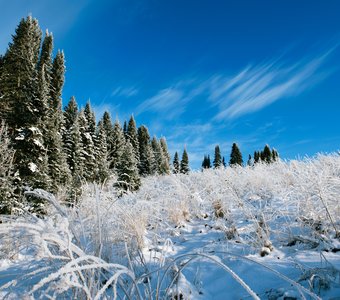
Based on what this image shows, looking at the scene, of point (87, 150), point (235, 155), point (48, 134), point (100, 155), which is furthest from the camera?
point (235, 155)

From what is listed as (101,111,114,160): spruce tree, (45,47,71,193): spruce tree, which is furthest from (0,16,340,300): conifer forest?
(101,111,114,160): spruce tree

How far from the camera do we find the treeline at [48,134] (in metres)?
15.2

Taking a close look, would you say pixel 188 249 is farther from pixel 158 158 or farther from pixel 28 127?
pixel 158 158

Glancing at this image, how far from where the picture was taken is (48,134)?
18.2m

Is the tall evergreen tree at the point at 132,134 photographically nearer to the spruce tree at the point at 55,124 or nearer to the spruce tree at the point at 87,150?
the spruce tree at the point at 87,150

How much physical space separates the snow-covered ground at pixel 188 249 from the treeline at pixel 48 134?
108 cm

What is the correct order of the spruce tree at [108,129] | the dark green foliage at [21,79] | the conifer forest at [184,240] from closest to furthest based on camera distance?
the conifer forest at [184,240], the dark green foliage at [21,79], the spruce tree at [108,129]

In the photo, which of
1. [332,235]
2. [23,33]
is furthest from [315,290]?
[23,33]

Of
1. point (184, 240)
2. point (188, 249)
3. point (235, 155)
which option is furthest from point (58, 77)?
point (235, 155)

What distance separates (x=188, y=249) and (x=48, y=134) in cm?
1641

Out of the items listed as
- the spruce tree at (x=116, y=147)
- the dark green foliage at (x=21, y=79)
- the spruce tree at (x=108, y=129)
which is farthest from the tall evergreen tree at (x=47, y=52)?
the spruce tree at (x=116, y=147)

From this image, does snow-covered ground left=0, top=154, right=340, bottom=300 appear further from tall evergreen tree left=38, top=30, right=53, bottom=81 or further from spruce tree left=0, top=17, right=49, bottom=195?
tall evergreen tree left=38, top=30, right=53, bottom=81

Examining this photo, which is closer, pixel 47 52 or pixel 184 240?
pixel 184 240

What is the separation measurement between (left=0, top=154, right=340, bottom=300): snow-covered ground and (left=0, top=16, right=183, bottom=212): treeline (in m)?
1.08
